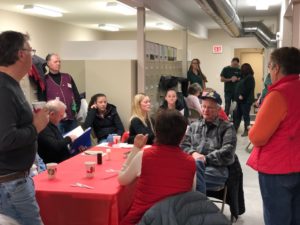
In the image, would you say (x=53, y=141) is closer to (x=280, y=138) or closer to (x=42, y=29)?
(x=280, y=138)

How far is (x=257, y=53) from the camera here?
44.0 feet

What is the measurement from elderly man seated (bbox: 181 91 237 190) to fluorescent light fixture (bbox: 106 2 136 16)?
4.79m

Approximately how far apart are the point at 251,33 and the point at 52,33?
537cm

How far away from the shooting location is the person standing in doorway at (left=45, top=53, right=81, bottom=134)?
15.9 ft

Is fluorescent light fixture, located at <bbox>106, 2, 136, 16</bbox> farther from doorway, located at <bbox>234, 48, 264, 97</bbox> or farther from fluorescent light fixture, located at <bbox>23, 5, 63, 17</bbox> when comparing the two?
doorway, located at <bbox>234, 48, 264, 97</bbox>

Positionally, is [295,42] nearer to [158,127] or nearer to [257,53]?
[158,127]

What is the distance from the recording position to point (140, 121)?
4457mm

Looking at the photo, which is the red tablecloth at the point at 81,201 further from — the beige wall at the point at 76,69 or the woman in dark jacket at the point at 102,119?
the beige wall at the point at 76,69

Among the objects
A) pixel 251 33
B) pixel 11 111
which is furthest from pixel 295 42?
pixel 251 33

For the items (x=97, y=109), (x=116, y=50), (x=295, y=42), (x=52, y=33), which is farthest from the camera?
(x=52, y=33)

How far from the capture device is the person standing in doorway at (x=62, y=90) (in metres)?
4.83

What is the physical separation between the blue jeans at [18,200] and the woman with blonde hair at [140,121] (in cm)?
247

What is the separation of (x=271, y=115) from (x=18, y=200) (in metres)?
1.40

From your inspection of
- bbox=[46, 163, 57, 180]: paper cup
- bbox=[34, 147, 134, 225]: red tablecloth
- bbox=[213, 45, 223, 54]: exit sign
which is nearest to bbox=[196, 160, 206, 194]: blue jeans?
bbox=[34, 147, 134, 225]: red tablecloth
